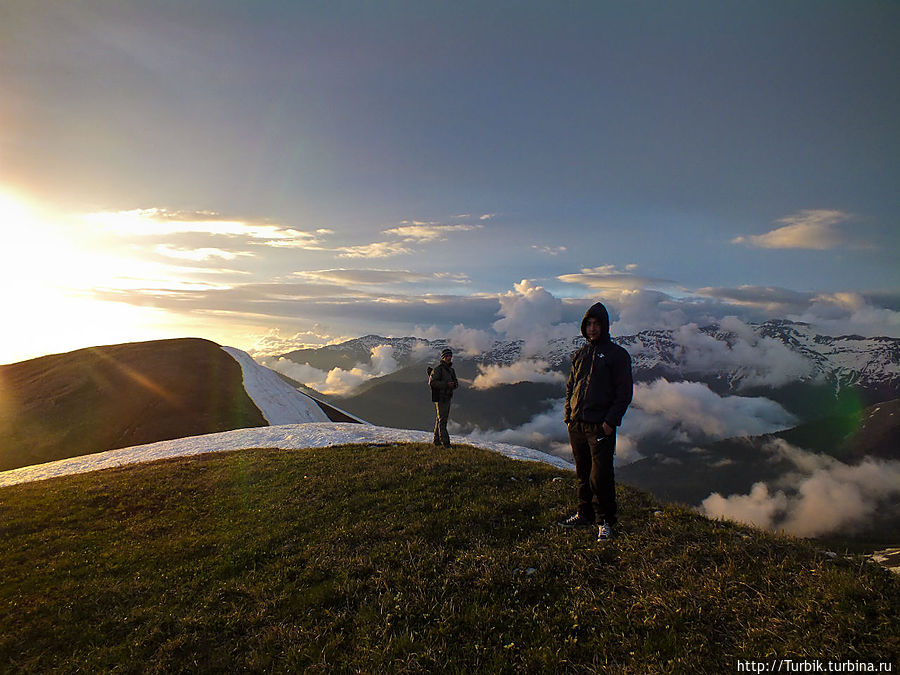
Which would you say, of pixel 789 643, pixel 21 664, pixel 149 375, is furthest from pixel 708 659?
pixel 149 375

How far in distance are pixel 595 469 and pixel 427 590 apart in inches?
202

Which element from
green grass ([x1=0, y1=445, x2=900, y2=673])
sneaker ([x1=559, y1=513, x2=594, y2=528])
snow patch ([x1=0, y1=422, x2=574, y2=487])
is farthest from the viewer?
snow patch ([x1=0, y1=422, x2=574, y2=487])

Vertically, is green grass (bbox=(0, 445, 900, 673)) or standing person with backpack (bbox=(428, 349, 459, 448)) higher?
standing person with backpack (bbox=(428, 349, 459, 448))

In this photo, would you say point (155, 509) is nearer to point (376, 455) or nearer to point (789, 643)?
point (376, 455)

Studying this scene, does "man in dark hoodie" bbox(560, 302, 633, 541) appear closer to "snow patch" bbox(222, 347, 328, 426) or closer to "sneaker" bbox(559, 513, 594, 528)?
"sneaker" bbox(559, 513, 594, 528)

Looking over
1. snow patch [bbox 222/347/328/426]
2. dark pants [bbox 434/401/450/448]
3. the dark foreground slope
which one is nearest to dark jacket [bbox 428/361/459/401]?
dark pants [bbox 434/401/450/448]

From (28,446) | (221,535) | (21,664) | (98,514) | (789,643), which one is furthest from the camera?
(28,446)

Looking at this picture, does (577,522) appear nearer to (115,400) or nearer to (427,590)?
(427,590)

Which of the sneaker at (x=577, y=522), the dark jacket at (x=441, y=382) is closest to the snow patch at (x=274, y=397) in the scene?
the dark jacket at (x=441, y=382)

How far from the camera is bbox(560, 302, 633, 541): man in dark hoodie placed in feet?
34.0

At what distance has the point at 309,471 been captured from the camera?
1942 cm

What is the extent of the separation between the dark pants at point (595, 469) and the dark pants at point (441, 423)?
11.6m

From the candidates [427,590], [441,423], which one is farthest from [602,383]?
[441,423]

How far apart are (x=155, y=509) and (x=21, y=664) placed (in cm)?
904
